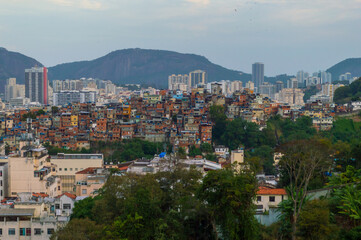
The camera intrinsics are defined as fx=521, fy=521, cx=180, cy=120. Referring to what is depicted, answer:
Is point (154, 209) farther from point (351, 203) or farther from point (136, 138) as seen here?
point (136, 138)

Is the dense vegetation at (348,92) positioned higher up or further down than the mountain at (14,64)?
further down

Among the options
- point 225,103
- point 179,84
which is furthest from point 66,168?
point 179,84

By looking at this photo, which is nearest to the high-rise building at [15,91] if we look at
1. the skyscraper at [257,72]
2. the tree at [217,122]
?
the skyscraper at [257,72]

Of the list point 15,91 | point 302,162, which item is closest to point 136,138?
point 302,162

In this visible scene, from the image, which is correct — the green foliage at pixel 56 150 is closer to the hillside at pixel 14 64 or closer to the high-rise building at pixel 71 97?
the high-rise building at pixel 71 97

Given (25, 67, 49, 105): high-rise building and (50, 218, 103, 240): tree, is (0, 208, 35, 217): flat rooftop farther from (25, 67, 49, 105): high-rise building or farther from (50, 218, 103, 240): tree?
(25, 67, 49, 105): high-rise building
